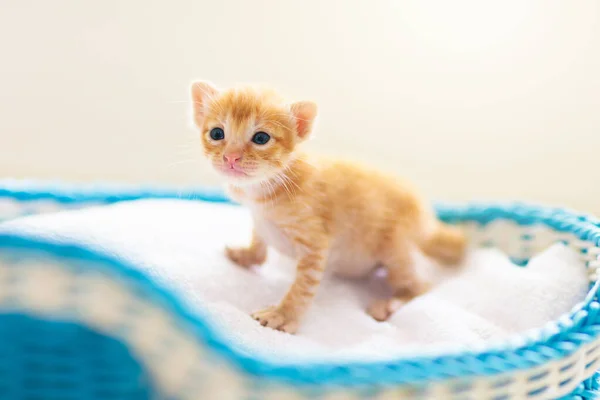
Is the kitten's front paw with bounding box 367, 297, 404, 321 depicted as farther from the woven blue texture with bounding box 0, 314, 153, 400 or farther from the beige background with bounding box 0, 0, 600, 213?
the beige background with bounding box 0, 0, 600, 213

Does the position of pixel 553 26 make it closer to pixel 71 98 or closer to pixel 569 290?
pixel 569 290

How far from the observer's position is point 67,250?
77 cm

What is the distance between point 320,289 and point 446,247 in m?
0.38

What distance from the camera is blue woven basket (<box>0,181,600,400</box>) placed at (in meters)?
0.76

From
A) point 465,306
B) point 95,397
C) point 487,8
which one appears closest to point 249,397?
point 95,397

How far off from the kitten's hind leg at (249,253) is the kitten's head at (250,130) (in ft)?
0.88

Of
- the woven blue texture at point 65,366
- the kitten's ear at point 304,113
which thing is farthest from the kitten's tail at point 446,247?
the woven blue texture at point 65,366

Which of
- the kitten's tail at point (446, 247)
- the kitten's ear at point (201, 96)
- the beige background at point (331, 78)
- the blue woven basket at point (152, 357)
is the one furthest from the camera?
the beige background at point (331, 78)

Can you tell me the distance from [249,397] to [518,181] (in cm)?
172

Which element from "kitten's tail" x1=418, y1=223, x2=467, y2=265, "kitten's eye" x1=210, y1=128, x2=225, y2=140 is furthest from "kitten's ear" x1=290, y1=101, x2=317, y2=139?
"kitten's tail" x1=418, y1=223, x2=467, y2=265

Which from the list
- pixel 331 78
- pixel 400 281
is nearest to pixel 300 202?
pixel 400 281

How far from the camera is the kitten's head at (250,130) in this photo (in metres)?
1.15

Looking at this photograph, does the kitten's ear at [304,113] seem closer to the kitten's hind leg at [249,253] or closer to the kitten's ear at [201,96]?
the kitten's ear at [201,96]

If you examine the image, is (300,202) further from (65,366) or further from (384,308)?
(65,366)
